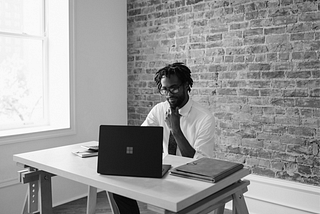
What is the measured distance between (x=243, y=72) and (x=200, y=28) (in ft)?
2.39

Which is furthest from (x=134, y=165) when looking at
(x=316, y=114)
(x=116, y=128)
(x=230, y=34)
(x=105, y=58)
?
(x=105, y=58)

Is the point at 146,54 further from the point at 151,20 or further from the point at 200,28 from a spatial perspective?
the point at 200,28

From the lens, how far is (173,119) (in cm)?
271

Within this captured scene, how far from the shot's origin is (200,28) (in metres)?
3.74

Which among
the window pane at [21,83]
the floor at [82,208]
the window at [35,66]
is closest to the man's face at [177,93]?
the floor at [82,208]

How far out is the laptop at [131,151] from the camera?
5.69 feet

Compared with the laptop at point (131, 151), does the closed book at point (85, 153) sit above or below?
below

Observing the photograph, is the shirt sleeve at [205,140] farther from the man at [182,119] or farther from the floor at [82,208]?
the floor at [82,208]

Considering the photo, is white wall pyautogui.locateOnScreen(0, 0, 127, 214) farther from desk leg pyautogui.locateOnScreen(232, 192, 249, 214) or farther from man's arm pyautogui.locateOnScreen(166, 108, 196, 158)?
desk leg pyautogui.locateOnScreen(232, 192, 249, 214)

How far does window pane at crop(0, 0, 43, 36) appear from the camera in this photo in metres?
Result: 3.50

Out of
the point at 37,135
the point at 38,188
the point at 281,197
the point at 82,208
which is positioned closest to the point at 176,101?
the point at 38,188

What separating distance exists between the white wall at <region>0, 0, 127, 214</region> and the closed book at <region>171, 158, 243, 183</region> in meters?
2.19

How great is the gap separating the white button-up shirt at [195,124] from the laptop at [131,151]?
73 cm

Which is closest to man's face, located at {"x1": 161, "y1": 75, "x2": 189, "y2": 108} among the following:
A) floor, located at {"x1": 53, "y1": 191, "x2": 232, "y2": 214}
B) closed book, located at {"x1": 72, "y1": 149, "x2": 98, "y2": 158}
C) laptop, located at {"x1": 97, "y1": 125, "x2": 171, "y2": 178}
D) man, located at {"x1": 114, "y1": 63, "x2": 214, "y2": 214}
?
man, located at {"x1": 114, "y1": 63, "x2": 214, "y2": 214}
